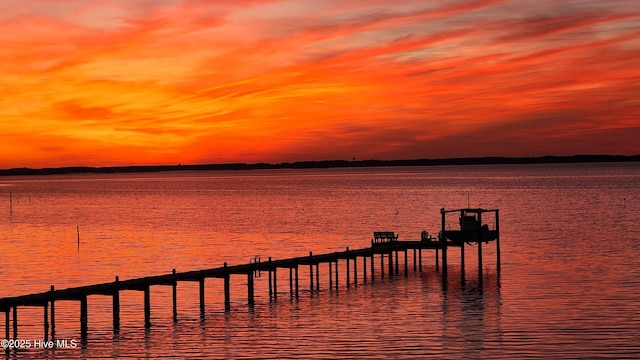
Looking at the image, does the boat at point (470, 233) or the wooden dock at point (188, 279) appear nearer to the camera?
the wooden dock at point (188, 279)

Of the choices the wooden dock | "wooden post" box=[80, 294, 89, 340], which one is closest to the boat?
the wooden dock

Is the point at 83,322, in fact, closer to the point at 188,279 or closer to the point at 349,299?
the point at 188,279

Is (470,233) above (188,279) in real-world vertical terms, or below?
above

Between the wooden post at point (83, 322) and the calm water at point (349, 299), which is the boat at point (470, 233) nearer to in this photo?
the calm water at point (349, 299)

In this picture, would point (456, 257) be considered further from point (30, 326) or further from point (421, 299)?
point (30, 326)

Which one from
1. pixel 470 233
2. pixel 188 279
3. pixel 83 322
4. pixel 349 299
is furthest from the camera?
pixel 470 233

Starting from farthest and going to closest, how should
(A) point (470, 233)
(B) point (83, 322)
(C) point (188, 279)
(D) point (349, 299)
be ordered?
1. (A) point (470, 233)
2. (D) point (349, 299)
3. (C) point (188, 279)
4. (B) point (83, 322)

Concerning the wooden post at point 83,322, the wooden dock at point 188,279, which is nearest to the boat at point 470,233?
the wooden dock at point 188,279

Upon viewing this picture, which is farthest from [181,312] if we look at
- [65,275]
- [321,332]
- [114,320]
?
[65,275]

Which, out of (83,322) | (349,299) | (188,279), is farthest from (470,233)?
(83,322)

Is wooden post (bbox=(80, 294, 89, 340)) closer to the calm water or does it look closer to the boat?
the calm water

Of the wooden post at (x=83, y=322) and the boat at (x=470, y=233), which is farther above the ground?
the boat at (x=470, y=233)

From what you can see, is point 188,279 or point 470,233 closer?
point 188,279

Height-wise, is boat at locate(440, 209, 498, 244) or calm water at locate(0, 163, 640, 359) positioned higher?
boat at locate(440, 209, 498, 244)
